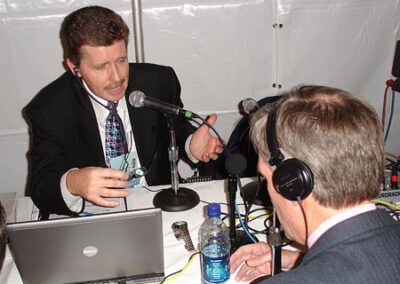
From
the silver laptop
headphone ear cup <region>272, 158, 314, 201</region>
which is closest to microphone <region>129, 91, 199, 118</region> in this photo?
the silver laptop

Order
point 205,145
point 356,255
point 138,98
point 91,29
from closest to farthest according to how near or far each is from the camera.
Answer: point 356,255, point 138,98, point 91,29, point 205,145

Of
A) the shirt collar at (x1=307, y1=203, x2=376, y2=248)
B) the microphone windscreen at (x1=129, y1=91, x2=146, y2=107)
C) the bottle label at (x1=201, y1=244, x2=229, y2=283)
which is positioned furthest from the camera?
the microphone windscreen at (x1=129, y1=91, x2=146, y2=107)

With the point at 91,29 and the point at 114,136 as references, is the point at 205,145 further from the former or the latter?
the point at 91,29

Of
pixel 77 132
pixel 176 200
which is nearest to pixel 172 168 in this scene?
pixel 176 200

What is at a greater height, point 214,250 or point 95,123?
point 95,123

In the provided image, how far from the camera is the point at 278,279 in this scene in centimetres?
82

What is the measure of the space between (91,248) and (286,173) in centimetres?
59

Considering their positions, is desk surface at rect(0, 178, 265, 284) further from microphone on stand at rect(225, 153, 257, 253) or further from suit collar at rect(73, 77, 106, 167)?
suit collar at rect(73, 77, 106, 167)

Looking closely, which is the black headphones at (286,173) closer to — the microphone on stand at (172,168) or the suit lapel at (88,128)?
the microphone on stand at (172,168)

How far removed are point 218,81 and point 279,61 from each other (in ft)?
1.60

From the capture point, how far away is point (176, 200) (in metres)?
1.63

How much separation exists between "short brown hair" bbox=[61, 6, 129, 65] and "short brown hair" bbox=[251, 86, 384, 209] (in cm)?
101

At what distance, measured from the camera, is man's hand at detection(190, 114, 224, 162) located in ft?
5.73

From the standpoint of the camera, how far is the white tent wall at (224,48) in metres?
2.61
